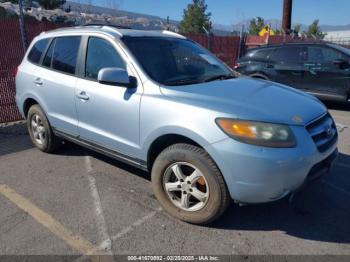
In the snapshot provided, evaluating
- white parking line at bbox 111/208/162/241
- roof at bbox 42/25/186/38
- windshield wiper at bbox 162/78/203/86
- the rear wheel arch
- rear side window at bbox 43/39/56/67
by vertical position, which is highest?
roof at bbox 42/25/186/38

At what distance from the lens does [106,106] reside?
3957 mm

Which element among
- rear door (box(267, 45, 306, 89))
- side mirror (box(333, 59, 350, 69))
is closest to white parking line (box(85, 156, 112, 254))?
rear door (box(267, 45, 306, 89))

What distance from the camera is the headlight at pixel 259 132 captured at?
2.99 metres

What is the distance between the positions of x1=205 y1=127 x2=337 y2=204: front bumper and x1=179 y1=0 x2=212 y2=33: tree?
40910 millimetres

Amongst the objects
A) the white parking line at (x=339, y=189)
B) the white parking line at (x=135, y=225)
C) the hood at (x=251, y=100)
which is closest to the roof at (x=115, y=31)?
the hood at (x=251, y=100)

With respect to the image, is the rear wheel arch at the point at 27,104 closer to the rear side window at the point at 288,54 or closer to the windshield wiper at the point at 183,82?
the windshield wiper at the point at 183,82

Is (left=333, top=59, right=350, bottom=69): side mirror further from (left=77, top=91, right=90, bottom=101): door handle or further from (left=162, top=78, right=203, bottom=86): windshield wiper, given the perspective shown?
(left=77, top=91, right=90, bottom=101): door handle

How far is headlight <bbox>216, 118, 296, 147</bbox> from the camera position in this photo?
299 centimetres

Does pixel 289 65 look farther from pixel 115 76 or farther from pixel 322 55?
pixel 115 76

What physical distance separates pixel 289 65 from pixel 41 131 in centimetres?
644

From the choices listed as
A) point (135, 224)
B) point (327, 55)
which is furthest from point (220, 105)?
point (327, 55)

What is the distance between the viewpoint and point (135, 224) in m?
3.50

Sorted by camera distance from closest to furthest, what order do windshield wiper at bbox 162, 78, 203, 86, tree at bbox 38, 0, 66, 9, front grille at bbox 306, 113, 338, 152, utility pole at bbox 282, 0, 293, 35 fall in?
front grille at bbox 306, 113, 338, 152 < windshield wiper at bbox 162, 78, 203, 86 < utility pole at bbox 282, 0, 293, 35 < tree at bbox 38, 0, 66, 9

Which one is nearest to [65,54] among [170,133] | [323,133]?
[170,133]
